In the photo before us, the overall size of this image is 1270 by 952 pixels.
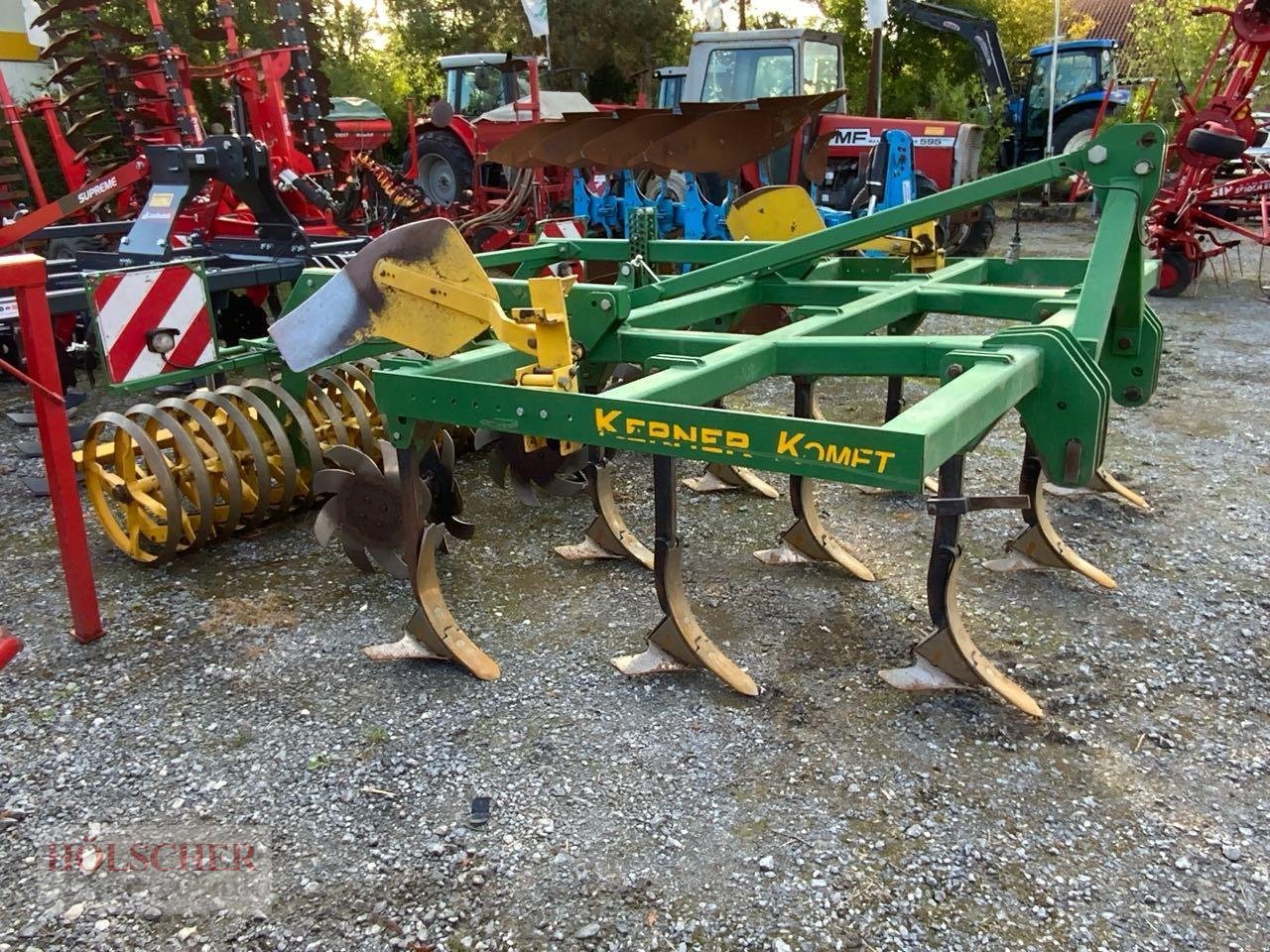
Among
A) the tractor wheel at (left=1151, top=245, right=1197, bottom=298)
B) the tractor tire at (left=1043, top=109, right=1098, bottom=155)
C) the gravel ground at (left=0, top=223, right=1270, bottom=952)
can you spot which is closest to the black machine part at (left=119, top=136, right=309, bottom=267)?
the gravel ground at (left=0, top=223, right=1270, bottom=952)

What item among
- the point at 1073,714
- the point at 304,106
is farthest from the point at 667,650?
the point at 304,106

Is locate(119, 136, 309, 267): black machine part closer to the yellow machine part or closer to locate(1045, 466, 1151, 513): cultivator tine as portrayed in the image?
the yellow machine part

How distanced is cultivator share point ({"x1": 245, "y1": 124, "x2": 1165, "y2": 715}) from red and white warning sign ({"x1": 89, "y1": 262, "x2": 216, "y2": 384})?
1158 mm

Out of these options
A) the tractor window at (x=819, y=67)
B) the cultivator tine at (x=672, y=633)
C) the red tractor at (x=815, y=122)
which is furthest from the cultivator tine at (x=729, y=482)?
the tractor window at (x=819, y=67)

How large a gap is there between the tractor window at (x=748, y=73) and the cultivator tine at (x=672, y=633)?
7648 mm

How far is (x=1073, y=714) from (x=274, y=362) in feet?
10.3

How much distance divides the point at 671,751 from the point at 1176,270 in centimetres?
781

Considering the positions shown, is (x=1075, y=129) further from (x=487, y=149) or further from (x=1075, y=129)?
(x=487, y=149)

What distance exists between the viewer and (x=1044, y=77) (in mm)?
14664

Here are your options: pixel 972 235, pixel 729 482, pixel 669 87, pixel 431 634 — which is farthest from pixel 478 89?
pixel 431 634

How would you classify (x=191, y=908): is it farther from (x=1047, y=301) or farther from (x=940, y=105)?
(x=940, y=105)

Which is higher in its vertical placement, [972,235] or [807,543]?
[972,235]

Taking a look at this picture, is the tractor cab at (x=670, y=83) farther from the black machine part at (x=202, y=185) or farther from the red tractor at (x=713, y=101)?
the black machine part at (x=202, y=185)

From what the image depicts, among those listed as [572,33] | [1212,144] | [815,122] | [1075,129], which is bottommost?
[1212,144]
